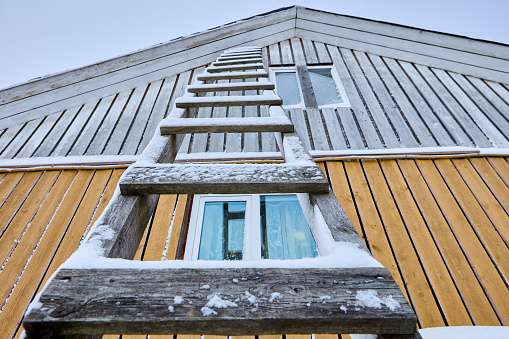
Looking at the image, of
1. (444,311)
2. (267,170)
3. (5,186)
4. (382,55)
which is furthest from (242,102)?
(382,55)

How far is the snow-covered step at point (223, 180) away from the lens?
3.36ft

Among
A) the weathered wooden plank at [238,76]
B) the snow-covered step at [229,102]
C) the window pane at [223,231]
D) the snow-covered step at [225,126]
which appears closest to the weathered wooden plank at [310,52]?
the weathered wooden plank at [238,76]

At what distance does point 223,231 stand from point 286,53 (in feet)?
11.0

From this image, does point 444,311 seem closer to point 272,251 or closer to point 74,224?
point 272,251

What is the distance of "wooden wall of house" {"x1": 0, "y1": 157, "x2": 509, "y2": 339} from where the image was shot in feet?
6.09

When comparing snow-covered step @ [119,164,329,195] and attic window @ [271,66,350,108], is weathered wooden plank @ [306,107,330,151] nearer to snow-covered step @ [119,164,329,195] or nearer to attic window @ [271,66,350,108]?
attic window @ [271,66,350,108]

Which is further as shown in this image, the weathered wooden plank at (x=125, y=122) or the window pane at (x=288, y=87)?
the window pane at (x=288, y=87)

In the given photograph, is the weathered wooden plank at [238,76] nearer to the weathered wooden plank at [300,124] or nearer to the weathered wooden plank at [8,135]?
the weathered wooden plank at [300,124]

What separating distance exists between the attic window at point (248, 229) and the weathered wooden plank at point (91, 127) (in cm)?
164

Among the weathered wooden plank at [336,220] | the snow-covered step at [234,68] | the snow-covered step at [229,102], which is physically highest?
the snow-covered step at [234,68]

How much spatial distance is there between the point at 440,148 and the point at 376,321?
2813 millimetres

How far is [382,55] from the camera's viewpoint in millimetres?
4273

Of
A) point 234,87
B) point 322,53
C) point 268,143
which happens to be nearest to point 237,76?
point 234,87

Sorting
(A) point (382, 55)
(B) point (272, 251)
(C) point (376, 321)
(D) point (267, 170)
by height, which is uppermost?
(A) point (382, 55)
